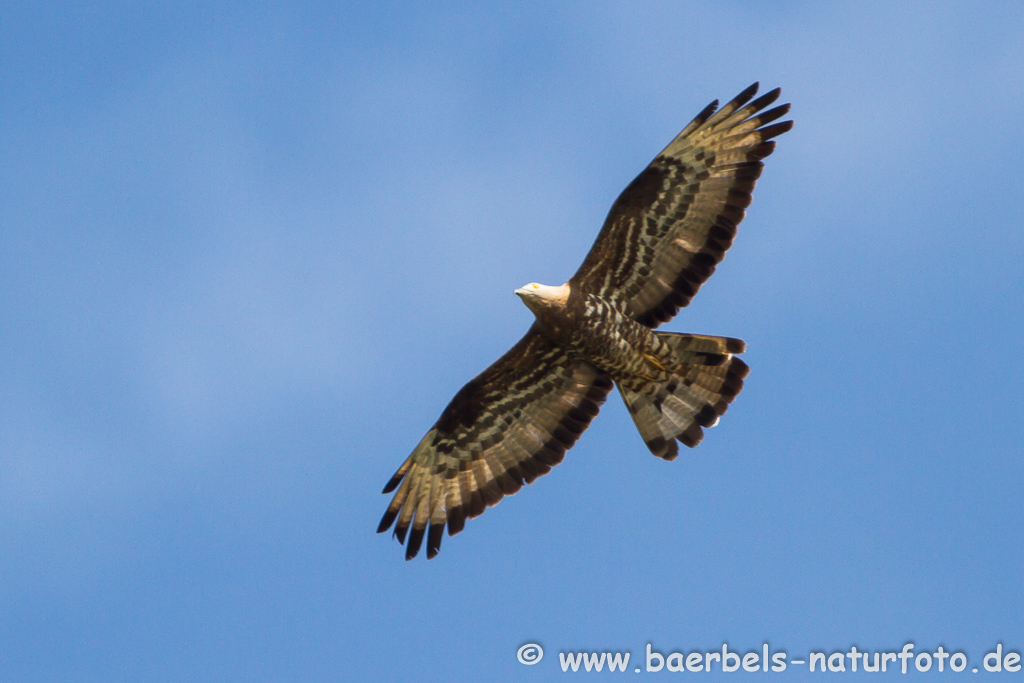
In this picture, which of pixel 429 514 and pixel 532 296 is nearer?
pixel 532 296

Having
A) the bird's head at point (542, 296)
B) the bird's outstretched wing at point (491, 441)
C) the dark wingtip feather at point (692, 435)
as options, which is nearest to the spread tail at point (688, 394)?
the dark wingtip feather at point (692, 435)

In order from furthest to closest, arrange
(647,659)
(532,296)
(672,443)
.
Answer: (672,443) < (532,296) < (647,659)

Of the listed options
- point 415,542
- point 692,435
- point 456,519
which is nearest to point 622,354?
point 692,435

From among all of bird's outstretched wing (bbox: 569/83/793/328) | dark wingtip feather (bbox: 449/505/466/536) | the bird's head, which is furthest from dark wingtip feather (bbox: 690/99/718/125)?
dark wingtip feather (bbox: 449/505/466/536)

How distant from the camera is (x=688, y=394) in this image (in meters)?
14.3

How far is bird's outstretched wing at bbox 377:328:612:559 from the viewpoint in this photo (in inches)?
580

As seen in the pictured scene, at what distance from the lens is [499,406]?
49.0ft

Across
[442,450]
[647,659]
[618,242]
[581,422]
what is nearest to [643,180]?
[618,242]

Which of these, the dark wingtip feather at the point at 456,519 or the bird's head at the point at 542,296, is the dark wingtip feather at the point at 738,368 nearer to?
the bird's head at the point at 542,296

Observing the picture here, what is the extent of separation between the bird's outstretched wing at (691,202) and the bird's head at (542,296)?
371 mm

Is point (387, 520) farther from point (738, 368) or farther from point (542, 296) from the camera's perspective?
point (738, 368)

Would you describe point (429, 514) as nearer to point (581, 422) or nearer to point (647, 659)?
point (581, 422)

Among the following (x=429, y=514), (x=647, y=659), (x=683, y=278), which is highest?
(x=683, y=278)

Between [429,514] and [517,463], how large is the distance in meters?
1.28
